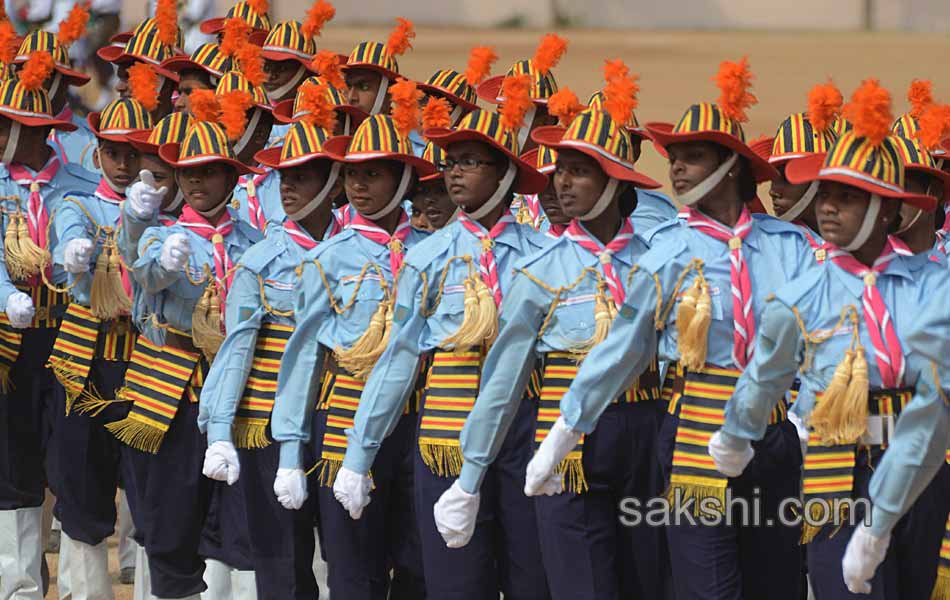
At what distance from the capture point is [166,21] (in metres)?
12.2

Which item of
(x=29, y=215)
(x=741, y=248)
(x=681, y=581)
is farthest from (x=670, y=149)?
(x=29, y=215)

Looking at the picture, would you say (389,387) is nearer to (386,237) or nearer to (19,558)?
(386,237)

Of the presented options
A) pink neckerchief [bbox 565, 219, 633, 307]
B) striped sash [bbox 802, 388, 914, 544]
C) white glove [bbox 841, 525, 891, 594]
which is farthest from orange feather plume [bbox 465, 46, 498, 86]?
white glove [bbox 841, 525, 891, 594]

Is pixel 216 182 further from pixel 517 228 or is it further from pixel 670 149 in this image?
pixel 670 149

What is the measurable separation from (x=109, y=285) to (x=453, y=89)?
7.02 feet

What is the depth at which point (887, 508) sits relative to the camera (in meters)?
6.58

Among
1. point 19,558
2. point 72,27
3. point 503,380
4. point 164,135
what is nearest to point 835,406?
point 503,380

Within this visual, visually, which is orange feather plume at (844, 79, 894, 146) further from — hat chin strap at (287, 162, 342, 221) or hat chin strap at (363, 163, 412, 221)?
hat chin strap at (287, 162, 342, 221)

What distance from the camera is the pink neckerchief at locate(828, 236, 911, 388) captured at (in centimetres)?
681

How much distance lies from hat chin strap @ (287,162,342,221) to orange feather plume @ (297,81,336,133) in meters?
0.21

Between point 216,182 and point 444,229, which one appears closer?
point 444,229

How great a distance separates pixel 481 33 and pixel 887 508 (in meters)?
19.3

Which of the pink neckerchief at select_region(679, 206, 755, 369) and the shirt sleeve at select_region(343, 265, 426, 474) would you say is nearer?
the pink neckerchief at select_region(679, 206, 755, 369)

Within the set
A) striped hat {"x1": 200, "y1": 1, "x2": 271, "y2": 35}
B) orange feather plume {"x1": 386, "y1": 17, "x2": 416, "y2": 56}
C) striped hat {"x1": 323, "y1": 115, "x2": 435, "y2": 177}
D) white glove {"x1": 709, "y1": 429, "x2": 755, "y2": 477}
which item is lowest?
white glove {"x1": 709, "y1": 429, "x2": 755, "y2": 477}
